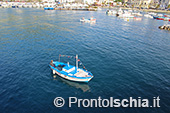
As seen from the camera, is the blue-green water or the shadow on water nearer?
the blue-green water

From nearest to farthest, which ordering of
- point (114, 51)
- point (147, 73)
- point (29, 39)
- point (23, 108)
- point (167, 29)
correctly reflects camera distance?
point (23, 108) → point (147, 73) → point (114, 51) → point (29, 39) → point (167, 29)

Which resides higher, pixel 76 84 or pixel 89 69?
pixel 89 69

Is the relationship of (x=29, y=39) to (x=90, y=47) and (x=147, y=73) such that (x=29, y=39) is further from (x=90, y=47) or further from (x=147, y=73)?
(x=147, y=73)

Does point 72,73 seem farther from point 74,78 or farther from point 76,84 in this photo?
point 76,84

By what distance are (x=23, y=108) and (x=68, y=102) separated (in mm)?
11413

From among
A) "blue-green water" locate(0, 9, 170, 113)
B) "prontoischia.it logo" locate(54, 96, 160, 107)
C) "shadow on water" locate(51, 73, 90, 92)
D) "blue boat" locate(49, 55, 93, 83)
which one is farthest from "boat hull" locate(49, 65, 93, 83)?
"prontoischia.it logo" locate(54, 96, 160, 107)

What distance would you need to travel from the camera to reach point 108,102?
119 feet

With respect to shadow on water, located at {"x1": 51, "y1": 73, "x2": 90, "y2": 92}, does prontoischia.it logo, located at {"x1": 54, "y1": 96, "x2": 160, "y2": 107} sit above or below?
below

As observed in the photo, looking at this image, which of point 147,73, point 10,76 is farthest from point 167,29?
point 10,76

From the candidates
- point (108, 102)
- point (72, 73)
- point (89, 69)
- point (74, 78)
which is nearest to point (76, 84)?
point (74, 78)

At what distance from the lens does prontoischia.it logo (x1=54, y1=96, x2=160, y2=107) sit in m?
35.6

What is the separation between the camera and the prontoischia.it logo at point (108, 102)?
35.6 meters

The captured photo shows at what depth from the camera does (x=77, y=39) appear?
87125mm

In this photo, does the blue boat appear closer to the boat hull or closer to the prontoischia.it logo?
the boat hull
